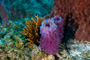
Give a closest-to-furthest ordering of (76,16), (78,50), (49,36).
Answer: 1. (49,36)
2. (78,50)
3. (76,16)

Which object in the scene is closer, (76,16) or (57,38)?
(57,38)

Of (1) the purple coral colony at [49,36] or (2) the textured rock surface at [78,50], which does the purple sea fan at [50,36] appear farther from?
(2) the textured rock surface at [78,50]

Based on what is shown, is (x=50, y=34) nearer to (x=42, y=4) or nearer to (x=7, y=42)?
(x=7, y=42)

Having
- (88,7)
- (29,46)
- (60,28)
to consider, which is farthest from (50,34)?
(88,7)

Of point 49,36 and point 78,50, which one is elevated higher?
point 49,36

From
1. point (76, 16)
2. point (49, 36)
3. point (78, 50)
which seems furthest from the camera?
point (76, 16)

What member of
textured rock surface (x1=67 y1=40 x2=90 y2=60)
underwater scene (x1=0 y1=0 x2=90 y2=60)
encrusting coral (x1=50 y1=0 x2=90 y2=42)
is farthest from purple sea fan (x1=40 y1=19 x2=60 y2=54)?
encrusting coral (x1=50 y1=0 x2=90 y2=42)

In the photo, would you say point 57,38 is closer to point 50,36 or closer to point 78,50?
point 50,36

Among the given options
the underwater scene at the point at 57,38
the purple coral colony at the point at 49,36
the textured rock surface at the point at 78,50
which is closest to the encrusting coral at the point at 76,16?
the underwater scene at the point at 57,38

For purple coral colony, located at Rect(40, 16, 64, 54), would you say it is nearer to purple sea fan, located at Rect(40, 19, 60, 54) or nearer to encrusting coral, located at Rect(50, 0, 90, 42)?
purple sea fan, located at Rect(40, 19, 60, 54)

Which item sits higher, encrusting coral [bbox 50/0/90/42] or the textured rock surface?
encrusting coral [bbox 50/0/90/42]

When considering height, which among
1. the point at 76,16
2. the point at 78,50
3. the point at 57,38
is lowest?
the point at 78,50

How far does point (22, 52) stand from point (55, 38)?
1013 mm

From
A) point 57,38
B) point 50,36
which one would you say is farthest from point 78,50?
point 50,36
